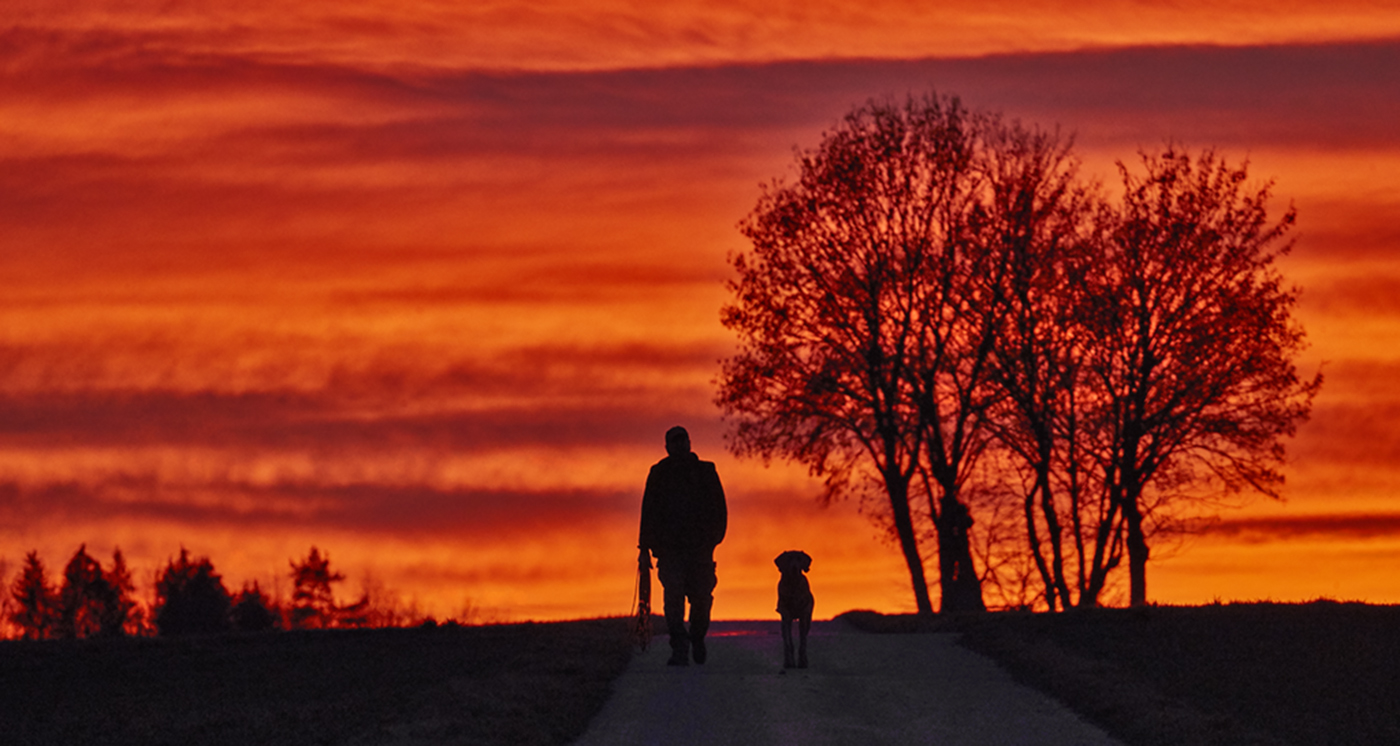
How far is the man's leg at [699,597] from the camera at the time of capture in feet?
73.9

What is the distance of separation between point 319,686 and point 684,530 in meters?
5.37

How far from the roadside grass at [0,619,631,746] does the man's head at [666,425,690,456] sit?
273 centimetres

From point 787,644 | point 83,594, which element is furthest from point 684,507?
point 83,594

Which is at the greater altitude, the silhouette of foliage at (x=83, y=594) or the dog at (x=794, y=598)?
the silhouette of foliage at (x=83, y=594)

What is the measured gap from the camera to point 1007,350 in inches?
1702

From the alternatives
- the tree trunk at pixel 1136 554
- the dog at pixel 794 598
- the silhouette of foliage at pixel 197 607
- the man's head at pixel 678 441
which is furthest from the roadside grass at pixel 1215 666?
the silhouette of foliage at pixel 197 607

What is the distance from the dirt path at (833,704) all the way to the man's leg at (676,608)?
35cm

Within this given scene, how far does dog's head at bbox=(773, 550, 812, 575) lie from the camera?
22.9 meters

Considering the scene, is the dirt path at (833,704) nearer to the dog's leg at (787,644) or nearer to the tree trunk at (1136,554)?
the dog's leg at (787,644)

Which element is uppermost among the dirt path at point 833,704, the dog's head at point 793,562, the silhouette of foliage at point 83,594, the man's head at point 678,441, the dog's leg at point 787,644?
the silhouette of foliage at point 83,594

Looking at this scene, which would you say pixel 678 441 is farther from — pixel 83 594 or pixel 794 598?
pixel 83 594

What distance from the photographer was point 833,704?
62.5 ft

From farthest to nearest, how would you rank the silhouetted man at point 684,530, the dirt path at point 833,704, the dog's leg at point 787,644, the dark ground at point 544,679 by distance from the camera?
the silhouetted man at point 684,530 → the dog's leg at point 787,644 → the dark ground at point 544,679 → the dirt path at point 833,704

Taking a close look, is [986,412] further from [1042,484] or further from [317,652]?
[317,652]
